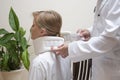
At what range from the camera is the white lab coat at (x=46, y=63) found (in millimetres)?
1322

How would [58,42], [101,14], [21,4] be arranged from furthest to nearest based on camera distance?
[21,4], [58,42], [101,14]

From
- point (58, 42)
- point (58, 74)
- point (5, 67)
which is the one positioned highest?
point (58, 42)

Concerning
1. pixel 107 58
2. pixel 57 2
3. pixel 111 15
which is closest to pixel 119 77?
pixel 107 58

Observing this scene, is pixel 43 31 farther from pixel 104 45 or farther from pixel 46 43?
pixel 104 45

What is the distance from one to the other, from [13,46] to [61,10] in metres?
0.85

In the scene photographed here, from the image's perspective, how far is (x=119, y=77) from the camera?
1.31 m

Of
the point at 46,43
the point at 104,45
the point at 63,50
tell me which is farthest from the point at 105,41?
the point at 46,43

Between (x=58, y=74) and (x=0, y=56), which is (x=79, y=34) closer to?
(x=58, y=74)

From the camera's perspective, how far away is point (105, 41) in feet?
3.99

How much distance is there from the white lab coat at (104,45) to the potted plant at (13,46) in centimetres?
136

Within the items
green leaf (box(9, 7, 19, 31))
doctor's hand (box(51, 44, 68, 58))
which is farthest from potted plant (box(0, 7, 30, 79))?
doctor's hand (box(51, 44, 68, 58))

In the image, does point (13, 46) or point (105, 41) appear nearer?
point (105, 41)

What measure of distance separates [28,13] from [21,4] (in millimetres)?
151

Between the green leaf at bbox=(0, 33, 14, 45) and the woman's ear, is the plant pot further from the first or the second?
the woman's ear
